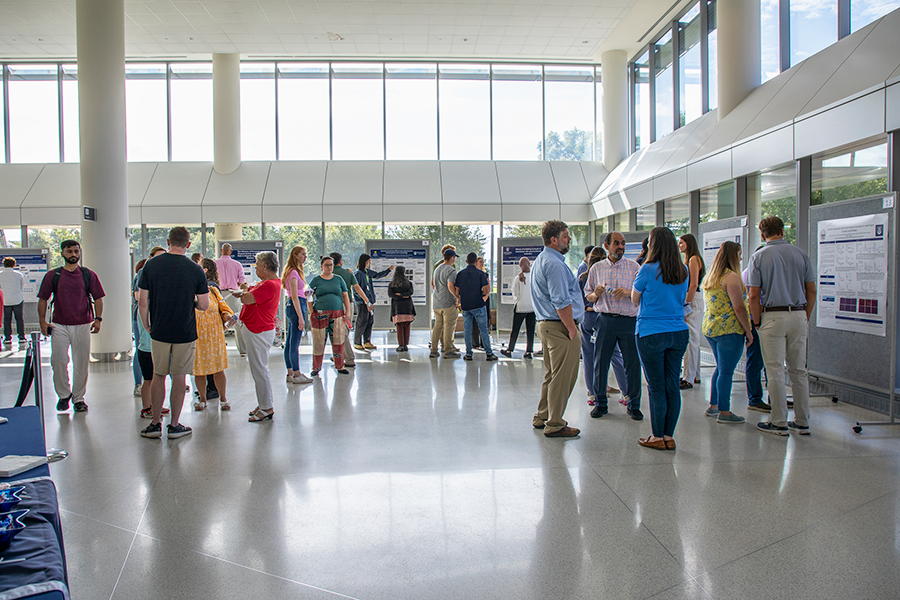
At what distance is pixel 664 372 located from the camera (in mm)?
3980

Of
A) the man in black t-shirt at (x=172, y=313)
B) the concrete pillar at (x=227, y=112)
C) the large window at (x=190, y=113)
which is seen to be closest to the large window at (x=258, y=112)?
the concrete pillar at (x=227, y=112)

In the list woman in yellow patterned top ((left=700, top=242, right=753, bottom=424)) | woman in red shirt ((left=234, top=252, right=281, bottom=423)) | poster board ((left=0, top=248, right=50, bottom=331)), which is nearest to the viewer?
woman in yellow patterned top ((left=700, top=242, right=753, bottom=424))

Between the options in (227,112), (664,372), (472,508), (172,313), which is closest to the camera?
(472,508)

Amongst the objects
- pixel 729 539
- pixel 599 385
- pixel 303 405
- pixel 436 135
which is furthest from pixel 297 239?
pixel 729 539

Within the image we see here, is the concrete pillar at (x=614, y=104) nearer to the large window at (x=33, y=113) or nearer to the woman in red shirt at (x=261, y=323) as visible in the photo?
the woman in red shirt at (x=261, y=323)

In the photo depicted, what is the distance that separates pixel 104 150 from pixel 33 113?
7.22 m

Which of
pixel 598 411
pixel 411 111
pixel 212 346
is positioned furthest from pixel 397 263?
pixel 598 411

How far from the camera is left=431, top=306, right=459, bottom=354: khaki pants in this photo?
879cm

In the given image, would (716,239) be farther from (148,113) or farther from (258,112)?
(148,113)

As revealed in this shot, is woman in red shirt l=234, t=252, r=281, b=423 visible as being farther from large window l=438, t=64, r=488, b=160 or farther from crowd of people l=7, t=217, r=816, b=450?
large window l=438, t=64, r=488, b=160

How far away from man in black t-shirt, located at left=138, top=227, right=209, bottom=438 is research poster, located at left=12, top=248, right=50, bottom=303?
990 cm

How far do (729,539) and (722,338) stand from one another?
2483 millimetres

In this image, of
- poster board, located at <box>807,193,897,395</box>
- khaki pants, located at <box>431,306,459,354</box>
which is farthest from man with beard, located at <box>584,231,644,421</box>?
khaki pants, located at <box>431,306,459,354</box>

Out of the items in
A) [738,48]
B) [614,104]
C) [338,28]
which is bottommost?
[738,48]
